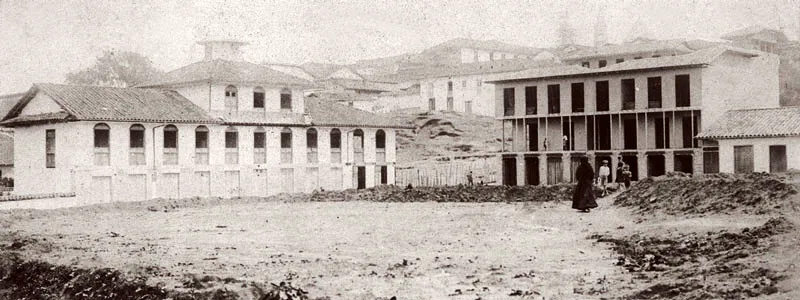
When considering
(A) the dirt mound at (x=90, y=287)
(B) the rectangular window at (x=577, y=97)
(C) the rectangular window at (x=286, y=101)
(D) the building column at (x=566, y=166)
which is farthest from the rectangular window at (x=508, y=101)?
(A) the dirt mound at (x=90, y=287)

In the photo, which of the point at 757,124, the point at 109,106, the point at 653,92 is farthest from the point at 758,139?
the point at 109,106

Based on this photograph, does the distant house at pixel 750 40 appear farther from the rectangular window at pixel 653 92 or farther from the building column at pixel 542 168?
the building column at pixel 542 168

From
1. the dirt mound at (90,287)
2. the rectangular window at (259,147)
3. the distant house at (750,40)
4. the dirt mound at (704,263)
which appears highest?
the distant house at (750,40)

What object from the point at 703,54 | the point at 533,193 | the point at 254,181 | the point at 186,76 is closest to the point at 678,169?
the point at 703,54

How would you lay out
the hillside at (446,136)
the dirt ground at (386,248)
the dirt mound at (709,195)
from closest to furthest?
the dirt ground at (386,248), the dirt mound at (709,195), the hillside at (446,136)

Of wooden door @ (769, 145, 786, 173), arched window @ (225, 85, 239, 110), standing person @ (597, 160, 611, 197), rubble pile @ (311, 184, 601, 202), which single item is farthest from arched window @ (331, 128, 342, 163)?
wooden door @ (769, 145, 786, 173)

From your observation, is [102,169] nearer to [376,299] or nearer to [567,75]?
[567,75]

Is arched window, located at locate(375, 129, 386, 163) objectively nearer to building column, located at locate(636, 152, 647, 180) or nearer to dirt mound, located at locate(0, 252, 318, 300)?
building column, located at locate(636, 152, 647, 180)
